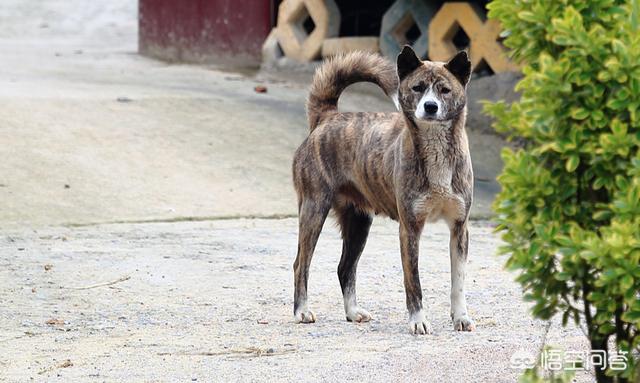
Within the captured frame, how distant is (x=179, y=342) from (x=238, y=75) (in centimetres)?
885

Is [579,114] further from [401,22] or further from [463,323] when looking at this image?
[401,22]

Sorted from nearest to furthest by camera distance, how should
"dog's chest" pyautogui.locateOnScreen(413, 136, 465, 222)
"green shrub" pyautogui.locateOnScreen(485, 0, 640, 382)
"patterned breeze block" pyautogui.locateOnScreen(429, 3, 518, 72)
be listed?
"green shrub" pyautogui.locateOnScreen(485, 0, 640, 382) < "dog's chest" pyautogui.locateOnScreen(413, 136, 465, 222) < "patterned breeze block" pyautogui.locateOnScreen(429, 3, 518, 72)

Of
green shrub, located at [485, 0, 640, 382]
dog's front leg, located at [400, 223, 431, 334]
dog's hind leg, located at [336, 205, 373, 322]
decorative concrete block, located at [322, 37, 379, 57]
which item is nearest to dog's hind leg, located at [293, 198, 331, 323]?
dog's hind leg, located at [336, 205, 373, 322]

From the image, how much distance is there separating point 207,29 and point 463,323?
32.3 ft

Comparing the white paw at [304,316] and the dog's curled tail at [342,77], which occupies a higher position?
the dog's curled tail at [342,77]

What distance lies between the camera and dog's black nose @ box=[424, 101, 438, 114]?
603 centimetres

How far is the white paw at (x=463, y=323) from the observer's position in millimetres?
6129

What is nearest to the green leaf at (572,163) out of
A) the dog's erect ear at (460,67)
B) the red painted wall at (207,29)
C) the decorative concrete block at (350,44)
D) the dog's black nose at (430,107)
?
the dog's black nose at (430,107)

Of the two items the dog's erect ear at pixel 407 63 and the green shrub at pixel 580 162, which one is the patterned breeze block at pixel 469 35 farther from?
the green shrub at pixel 580 162

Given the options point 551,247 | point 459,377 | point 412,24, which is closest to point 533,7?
point 551,247

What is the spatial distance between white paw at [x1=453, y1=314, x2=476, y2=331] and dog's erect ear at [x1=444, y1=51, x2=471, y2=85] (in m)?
1.19

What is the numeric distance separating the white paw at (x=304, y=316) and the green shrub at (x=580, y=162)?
2671mm

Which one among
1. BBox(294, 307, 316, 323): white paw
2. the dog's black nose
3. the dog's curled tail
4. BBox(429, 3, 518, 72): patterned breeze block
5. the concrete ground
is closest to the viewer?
the concrete ground

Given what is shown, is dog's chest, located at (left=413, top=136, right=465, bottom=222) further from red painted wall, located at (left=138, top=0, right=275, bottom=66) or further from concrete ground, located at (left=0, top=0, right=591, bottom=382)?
red painted wall, located at (left=138, top=0, right=275, bottom=66)
